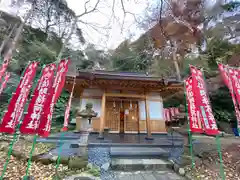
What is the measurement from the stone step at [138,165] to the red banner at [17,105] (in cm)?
282

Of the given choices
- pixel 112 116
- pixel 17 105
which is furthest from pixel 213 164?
pixel 17 105

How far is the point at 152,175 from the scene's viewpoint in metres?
3.50

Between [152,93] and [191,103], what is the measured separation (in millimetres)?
4234

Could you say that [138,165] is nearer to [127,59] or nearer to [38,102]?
[38,102]

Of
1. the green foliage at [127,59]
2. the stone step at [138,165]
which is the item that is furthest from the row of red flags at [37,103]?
the green foliage at [127,59]

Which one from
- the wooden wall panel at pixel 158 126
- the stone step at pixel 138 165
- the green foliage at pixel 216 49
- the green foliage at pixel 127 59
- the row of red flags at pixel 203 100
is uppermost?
the green foliage at pixel 127 59

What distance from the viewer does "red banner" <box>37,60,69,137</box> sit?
117 inches

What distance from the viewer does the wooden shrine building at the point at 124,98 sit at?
259 inches

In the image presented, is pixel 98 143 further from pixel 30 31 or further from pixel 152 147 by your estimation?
pixel 30 31

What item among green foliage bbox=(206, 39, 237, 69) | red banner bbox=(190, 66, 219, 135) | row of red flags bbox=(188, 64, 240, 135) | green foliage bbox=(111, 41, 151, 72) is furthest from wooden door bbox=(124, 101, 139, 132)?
green foliage bbox=(206, 39, 237, 69)

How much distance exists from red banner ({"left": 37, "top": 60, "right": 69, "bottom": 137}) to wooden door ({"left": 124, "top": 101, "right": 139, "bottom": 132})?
17.6 ft

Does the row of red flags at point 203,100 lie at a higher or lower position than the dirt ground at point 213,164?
higher

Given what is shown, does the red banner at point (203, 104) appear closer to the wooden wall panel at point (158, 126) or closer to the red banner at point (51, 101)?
the red banner at point (51, 101)

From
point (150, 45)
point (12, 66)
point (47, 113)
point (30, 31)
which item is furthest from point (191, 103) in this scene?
point (30, 31)
